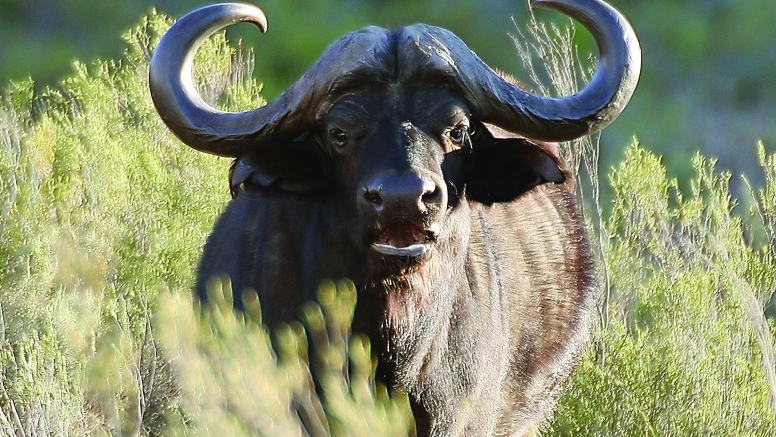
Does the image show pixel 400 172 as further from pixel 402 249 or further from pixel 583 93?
pixel 583 93

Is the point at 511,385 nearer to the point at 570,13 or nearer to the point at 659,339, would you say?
the point at 659,339

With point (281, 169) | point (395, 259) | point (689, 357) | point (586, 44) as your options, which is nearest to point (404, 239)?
point (395, 259)

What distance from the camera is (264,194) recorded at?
6898 mm

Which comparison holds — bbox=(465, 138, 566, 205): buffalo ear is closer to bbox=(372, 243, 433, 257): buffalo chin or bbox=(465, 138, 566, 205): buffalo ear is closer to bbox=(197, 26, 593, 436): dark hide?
bbox=(197, 26, 593, 436): dark hide

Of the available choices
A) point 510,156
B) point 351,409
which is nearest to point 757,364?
point 510,156

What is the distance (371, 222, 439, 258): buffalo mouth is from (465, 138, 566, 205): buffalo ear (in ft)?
2.38

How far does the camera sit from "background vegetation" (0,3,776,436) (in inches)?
340

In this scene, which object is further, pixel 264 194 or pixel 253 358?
pixel 264 194

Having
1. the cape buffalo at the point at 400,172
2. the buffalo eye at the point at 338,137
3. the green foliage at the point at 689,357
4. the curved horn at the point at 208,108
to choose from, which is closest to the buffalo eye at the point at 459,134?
the cape buffalo at the point at 400,172

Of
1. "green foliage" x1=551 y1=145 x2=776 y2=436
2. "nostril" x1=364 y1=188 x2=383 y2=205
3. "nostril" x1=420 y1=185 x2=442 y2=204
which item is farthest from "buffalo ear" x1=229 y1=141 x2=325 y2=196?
"green foliage" x1=551 y1=145 x2=776 y2=436

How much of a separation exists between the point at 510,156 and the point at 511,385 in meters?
1.68

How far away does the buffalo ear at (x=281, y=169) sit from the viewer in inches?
266

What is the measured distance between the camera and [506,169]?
707 centimetres

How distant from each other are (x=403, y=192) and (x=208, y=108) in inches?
55.5
